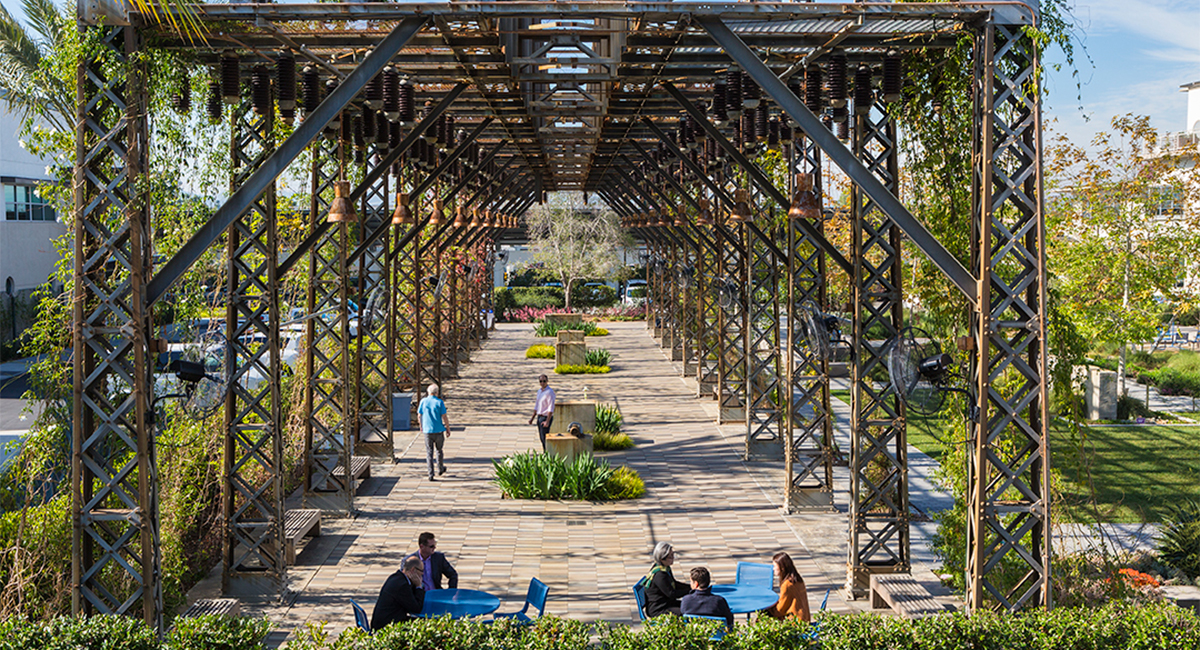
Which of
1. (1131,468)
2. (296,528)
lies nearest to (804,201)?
(296,528)

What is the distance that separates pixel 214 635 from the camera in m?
6.34

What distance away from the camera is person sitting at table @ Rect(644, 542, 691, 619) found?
787 centimetres

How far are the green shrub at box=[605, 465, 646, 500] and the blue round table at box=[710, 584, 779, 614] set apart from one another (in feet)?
17.4

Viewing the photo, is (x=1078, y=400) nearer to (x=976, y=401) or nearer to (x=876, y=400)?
(x=876, y=400)

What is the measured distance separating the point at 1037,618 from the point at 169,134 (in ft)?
28.9

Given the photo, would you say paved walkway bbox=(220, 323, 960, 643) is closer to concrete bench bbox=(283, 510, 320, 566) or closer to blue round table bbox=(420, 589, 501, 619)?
concrete bench bbox=(283, 510, 320, 566)

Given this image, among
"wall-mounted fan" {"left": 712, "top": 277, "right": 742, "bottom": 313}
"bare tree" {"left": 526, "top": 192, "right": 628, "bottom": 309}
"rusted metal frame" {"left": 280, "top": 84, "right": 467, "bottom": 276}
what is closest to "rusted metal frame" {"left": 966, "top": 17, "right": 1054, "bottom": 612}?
"rusted metal frame" {"left": 280, "top": 84, "right": 467, "bottom": 276}

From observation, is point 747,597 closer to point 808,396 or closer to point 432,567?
point 432,567

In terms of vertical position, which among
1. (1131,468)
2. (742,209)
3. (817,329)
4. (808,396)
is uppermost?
(742,209)

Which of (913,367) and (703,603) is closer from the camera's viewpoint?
(703,603)

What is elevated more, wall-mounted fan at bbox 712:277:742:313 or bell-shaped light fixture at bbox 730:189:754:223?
bell-shaped light fixture at bbox 730:189:754:223

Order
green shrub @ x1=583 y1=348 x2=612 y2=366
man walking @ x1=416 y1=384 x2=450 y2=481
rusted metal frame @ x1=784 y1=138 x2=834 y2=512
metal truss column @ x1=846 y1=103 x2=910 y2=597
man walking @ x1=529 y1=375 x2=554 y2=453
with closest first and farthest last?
metal truss column @ x1=846 y1=103 x2=910 y2=597
rusted metal frame @ x1=784 y1=138 x2=834 y2=512
man walking @ x1=416 y1=384 x2=450 y2=481
man walking @ x1=529 y1=375 x2=554 y2=453
green shrub @ x1=583 y1=348 x2=612 y2=366

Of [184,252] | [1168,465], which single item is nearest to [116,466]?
[184,252]

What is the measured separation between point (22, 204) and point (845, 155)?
36.3 metres
